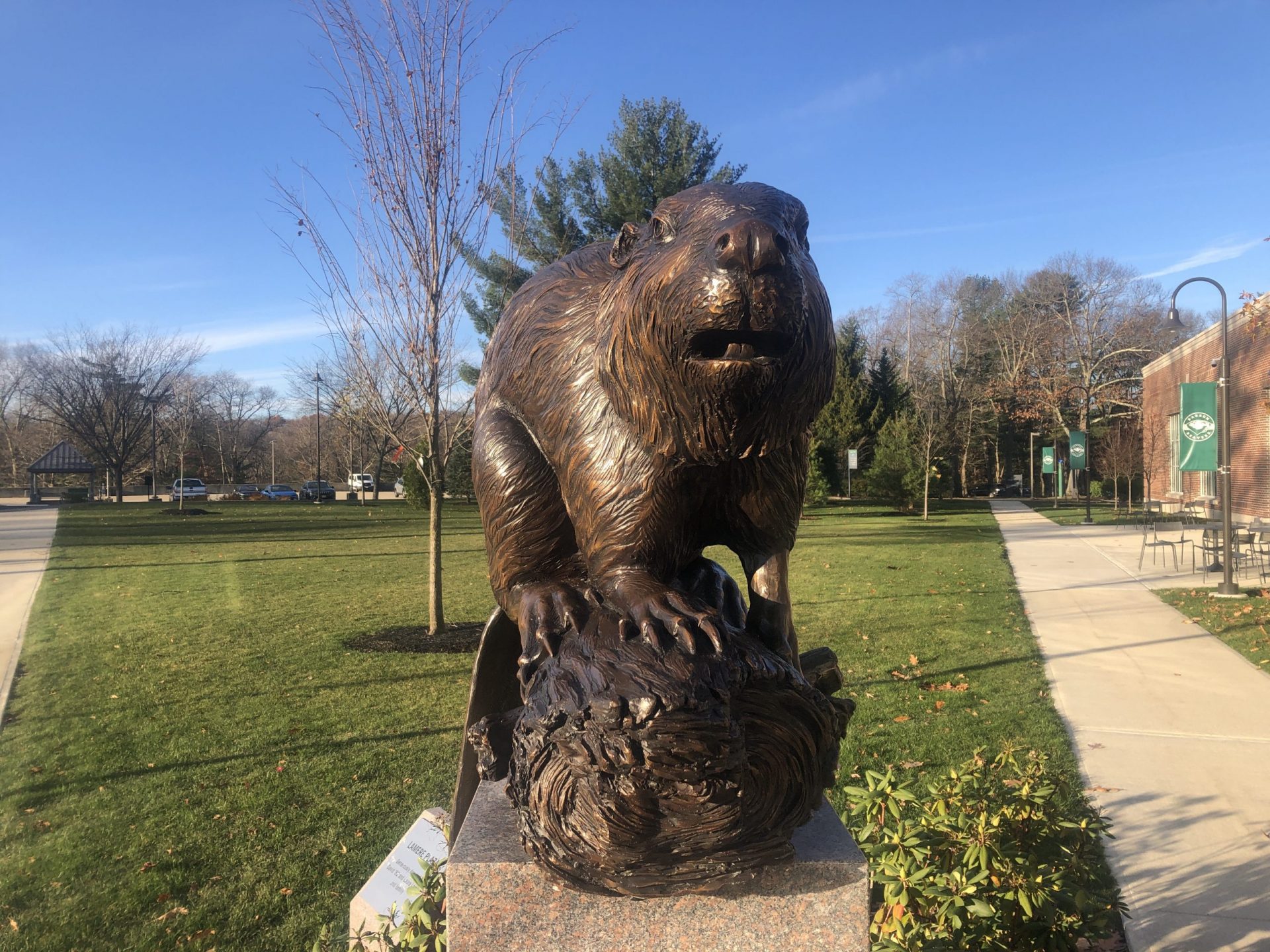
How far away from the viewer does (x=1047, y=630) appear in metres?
9.45

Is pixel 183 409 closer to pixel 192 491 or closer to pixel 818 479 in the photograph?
pixel 192 491

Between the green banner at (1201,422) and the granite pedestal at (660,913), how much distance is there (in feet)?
44.9

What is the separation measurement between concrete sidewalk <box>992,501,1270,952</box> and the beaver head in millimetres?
3473

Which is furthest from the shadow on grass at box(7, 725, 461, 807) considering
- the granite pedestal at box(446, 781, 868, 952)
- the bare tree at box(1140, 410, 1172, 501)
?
the bare tree at box(1140, 410, 1172, 501)

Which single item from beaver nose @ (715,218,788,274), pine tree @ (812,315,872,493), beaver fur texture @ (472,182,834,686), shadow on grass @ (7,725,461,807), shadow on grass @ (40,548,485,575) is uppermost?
pine tree @ (812,315,872,493)

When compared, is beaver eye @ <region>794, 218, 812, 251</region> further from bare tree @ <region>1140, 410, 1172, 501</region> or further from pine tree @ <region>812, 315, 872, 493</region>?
bare tree @ <region>1140, 410, 1172, 501</region>

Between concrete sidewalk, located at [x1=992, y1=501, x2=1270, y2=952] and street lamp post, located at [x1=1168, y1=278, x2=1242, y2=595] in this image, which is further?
street lamp post, located at [x1=1168, y1=278, x2=1242, y2=595]

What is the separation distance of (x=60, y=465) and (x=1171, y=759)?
46809 mm

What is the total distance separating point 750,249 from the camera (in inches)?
55.0

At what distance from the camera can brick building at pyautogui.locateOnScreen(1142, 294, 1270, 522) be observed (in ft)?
74.5

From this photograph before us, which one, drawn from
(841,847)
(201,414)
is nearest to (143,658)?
(841,847)

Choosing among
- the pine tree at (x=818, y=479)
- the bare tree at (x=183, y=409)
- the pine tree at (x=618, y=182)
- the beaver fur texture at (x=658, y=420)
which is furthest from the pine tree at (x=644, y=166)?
the bare tree at (x=183, y=409)

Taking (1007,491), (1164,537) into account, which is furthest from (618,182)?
(1007,491)

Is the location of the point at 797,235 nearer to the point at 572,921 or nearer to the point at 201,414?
the point at 572,921
